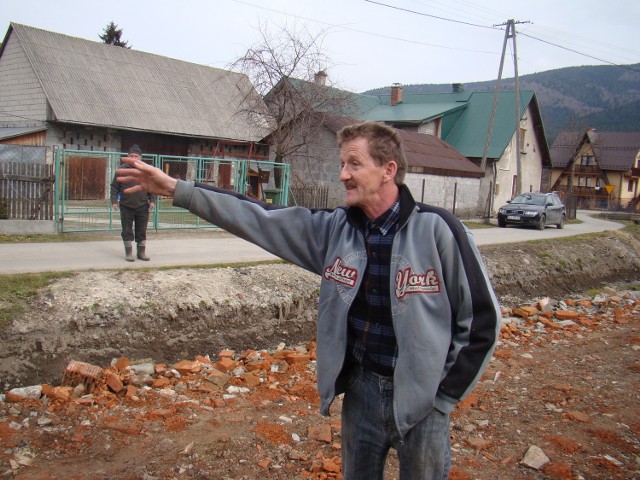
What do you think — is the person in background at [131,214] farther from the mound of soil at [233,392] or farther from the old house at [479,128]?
the old house at [479,128]

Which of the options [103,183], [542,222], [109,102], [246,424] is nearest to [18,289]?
[246,424]

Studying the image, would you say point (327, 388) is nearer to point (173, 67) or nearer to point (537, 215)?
point (537, 215)

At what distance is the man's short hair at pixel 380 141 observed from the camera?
280cm

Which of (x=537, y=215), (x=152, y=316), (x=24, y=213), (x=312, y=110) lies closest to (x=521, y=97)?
(x=537, y=215)

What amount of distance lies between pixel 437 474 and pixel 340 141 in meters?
1.61

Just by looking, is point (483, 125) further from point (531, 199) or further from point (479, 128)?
point (531, 199)

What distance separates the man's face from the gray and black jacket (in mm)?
126

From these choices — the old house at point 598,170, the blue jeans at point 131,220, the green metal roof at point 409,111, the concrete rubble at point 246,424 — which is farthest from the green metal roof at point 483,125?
the concrete rubble at point 246,424

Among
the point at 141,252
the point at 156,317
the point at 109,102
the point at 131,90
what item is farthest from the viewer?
the point at 131,90

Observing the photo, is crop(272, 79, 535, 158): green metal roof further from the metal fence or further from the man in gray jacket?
the man in gray jacket

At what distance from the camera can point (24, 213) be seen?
13.2m

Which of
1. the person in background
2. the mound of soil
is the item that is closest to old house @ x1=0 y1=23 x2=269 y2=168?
the person in background

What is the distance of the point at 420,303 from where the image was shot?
2605 mm

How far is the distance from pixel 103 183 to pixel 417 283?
15380 mm
